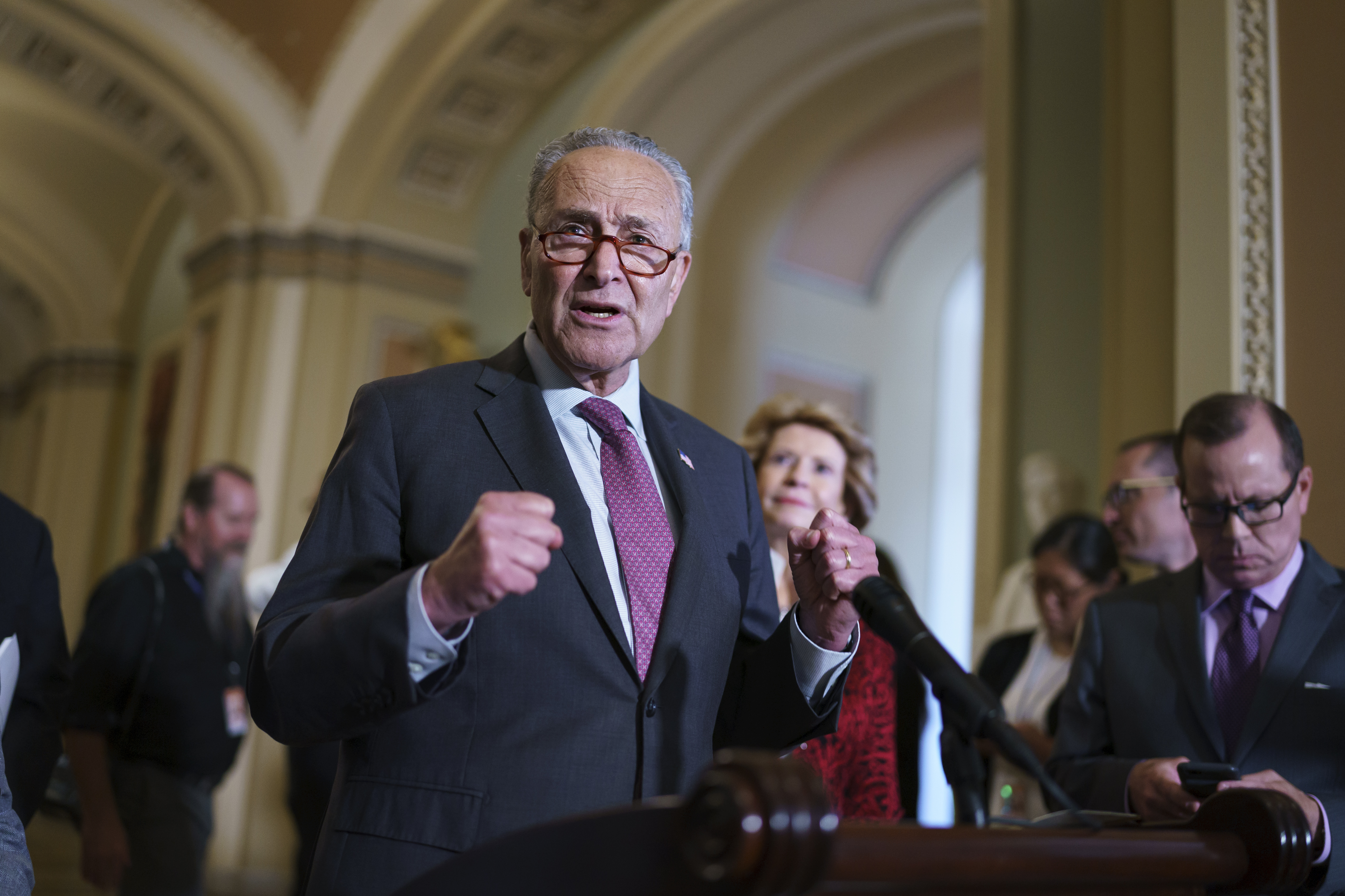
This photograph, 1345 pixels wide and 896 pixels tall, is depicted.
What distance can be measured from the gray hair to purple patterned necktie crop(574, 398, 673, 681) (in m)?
0.28

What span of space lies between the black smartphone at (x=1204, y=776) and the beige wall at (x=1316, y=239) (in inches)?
57.8

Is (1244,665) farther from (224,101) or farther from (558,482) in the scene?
(224,101)

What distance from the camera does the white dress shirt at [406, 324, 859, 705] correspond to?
1639 millimetres

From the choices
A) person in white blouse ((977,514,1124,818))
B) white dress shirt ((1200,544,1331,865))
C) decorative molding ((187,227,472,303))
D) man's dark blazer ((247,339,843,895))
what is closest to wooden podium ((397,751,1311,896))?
man's dark blazer ((247,339,843,895))

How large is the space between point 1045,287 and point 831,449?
3.01 m

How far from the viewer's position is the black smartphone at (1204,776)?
1989 mm

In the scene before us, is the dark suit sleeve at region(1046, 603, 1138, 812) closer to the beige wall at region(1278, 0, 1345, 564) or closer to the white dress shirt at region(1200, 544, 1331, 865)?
the white dress shirt at region(1200, 544, 1331, 865)

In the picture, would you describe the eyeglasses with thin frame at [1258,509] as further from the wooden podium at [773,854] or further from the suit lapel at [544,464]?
the suit lapel at [544,464]

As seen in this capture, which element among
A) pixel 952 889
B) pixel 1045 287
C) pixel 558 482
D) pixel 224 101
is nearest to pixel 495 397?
pixel 558 482

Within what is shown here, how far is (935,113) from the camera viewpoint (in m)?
9.80

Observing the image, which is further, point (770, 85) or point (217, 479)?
point (770, 85)

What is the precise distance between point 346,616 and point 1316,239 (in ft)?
10.2

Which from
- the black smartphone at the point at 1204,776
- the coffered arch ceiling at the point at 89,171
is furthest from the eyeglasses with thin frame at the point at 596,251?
the coffered arch ceiling at the point at 89,171

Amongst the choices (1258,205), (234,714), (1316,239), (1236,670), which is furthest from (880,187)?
(1236,670)
